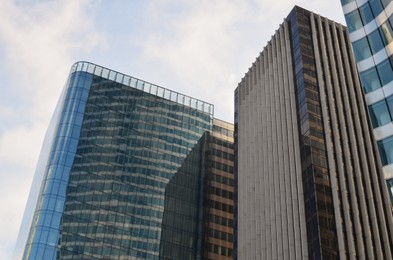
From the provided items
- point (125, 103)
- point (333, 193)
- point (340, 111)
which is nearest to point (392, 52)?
point (333, 193)

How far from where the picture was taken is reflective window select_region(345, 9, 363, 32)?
150 ft

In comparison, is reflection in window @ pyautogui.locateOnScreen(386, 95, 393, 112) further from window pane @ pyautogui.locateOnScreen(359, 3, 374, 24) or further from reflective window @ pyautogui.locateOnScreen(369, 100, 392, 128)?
window pane @ pyautogui.locateOnScreen(359, 3, 374, 24)

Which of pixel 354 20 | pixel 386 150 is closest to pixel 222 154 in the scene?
pixel 354 20

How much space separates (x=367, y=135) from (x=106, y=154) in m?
59.7

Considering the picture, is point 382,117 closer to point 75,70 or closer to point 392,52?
point 392,52

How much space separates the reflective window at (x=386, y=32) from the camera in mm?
41766

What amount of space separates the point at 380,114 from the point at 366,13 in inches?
385

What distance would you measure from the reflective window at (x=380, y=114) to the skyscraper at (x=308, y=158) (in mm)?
23501

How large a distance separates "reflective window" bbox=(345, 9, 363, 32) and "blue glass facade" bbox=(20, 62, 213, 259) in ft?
228

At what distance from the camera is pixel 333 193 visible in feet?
211

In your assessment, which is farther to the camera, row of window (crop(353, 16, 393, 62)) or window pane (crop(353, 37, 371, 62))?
window pane (crop(353, 37, 371, 62))

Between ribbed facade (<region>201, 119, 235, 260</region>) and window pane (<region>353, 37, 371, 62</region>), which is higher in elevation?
ribbed facade (<region>201, 119, 235, 260</region>)

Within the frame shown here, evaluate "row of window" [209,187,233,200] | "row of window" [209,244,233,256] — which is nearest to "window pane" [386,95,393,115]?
"row of window" [209,244,233,256]

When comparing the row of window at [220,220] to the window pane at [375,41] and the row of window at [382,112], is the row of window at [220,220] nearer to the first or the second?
the window pane at [375,41]
